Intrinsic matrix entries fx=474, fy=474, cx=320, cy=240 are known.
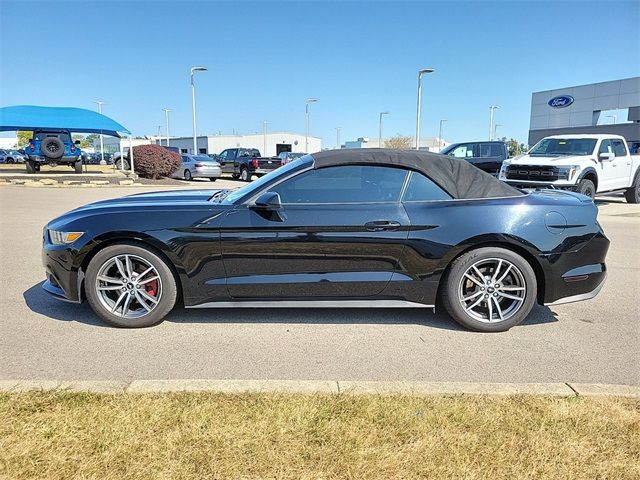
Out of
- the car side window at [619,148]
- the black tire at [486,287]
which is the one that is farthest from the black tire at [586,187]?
the black tire at [486,287]

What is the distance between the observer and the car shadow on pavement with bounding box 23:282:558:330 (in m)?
4.26

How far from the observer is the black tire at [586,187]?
39.5 ft

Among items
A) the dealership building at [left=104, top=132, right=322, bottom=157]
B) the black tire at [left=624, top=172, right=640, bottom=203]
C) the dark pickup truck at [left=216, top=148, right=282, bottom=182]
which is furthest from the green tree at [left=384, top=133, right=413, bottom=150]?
the black tire at [left=624, top=172, right=640, bottom=203]

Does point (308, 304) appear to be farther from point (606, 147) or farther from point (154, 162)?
point (154, 162)

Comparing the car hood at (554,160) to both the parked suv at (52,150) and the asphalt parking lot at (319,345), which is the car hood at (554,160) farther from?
the parked suv at (52,150)

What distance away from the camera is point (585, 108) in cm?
4262

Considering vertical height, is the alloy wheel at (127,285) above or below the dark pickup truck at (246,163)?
below

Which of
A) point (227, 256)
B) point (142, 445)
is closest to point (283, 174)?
point (227, 256)

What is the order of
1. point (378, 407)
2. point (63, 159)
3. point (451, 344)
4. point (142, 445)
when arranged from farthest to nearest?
point (63, 159) → point (451, 344) → point (378, 407) → point (142, 445)

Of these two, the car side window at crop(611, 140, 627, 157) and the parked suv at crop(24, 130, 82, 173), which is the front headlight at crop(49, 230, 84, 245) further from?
the parked suv at crop(24, 130, 82, 173)

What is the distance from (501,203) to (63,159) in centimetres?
2445

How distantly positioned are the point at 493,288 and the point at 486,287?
0.20ft

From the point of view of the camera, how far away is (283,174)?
4.05 meters

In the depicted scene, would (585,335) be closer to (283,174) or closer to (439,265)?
(439,265)
